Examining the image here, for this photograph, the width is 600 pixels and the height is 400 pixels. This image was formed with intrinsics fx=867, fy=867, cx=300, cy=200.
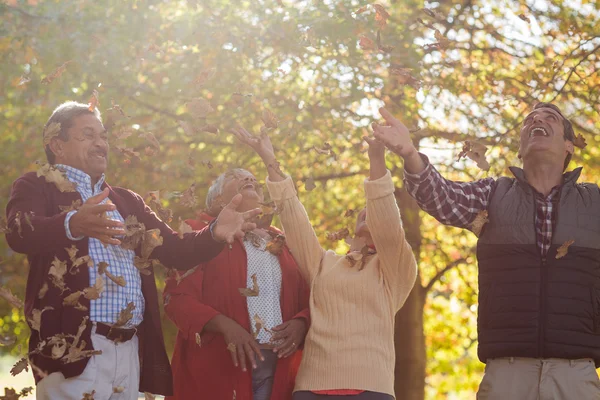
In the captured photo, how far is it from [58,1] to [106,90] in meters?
0.97

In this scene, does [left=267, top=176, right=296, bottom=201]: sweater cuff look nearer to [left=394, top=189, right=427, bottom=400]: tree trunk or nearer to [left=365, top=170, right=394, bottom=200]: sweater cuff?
[left=365, top=170, right=394, bottom=200]: sweater cuff

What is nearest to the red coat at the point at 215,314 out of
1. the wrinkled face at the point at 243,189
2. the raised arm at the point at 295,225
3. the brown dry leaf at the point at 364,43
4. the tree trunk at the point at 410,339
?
the raised arm at the point at 295,225

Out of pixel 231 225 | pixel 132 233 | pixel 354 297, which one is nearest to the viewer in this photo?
pixel 132 233

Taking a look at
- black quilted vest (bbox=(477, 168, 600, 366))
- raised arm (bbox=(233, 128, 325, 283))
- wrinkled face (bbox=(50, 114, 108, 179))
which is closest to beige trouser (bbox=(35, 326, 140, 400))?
wrinkled face (bbox=(50, 114, 108, 179))

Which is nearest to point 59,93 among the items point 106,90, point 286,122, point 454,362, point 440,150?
point 106,90

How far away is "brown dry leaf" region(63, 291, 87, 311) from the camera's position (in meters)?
4.04

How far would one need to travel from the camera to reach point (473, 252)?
918 cm

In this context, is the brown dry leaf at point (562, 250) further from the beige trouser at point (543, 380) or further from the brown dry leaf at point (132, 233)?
the brown dry leaf at point (132, 233)

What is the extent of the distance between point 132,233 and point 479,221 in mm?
1732

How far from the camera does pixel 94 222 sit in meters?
3.85

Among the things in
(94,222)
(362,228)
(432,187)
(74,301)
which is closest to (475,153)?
(362,228)

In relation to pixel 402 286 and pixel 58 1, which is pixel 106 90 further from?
pixel 402 286

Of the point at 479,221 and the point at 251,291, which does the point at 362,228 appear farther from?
the point at 479,221

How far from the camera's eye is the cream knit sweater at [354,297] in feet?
14.8
